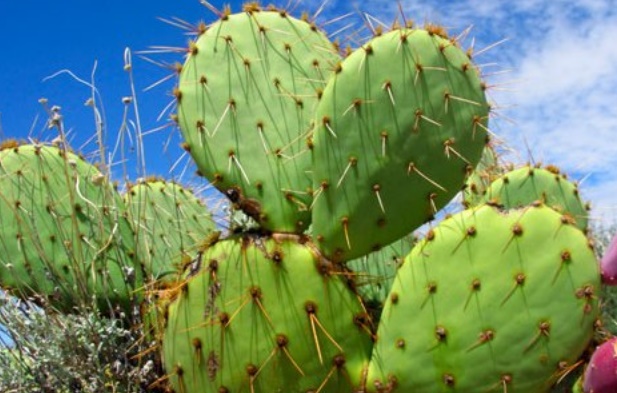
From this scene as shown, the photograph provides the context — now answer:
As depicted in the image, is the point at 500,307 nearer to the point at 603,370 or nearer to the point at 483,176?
the point at 603,370

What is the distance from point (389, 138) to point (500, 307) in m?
0.53

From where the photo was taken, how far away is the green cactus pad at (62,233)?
10.6 feet

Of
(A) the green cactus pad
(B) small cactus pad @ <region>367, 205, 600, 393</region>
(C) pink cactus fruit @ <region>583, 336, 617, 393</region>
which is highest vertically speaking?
(A) the green cactus pad

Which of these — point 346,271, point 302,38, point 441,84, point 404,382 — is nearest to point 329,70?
point 302,38

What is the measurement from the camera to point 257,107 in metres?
2.69

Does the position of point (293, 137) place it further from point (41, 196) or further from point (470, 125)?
point (41, 196)

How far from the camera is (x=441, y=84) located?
7.78 ft

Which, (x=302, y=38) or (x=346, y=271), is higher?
(x=302, y=38)

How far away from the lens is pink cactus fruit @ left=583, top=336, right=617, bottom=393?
7.09 ft

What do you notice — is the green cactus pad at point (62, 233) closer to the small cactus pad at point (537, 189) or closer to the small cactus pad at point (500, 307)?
the small cactus pad at point (500, 307)

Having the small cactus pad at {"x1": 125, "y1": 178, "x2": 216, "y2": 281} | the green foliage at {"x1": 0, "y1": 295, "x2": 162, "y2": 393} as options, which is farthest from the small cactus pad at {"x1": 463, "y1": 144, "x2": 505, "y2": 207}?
the green foliage at {"x1": 0, "y1": 295, "x2": 162, "y2": 393}

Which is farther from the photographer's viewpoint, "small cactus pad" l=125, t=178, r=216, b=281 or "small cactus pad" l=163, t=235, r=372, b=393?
"small cactus pad" l=125, t=178, r=216, b=281

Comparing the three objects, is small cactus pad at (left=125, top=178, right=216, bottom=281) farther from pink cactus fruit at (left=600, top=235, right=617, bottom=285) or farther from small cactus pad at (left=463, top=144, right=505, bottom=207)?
pink cactus fruit at (left=600, top=235, right=617, bottom=285)

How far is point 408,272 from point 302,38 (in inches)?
37.1
